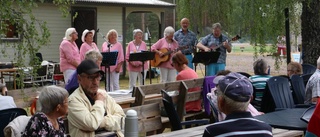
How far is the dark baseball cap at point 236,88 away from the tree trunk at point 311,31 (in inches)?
289

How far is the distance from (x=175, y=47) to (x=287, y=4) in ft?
10.0

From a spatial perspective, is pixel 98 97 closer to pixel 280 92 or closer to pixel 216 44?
pixel 280 92

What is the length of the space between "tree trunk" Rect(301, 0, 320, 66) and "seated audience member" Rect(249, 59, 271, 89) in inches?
141

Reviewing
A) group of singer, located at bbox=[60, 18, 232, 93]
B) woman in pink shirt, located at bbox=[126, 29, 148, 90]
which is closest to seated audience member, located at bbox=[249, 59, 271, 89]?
group of singer, located at bbox=[60, 18, 232, 93]

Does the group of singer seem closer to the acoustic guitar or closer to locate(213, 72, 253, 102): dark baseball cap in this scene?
the acoustic guitar

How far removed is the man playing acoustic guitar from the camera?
10.8m

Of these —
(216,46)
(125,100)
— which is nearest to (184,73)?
(125,100)

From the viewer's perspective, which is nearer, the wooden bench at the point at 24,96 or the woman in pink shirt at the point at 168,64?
the wooden bench at the point at 24,96

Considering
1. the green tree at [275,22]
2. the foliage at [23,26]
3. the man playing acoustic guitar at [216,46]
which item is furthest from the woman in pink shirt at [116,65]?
the foliage at [23,26]

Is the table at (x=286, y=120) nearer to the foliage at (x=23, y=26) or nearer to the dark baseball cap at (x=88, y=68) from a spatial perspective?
the dark baseball cap at (x=88, y=68)

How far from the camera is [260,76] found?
6777 mm

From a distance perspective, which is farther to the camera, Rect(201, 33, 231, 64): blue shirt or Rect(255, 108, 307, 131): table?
Rect(201, 33, 231, 64): blue shirt

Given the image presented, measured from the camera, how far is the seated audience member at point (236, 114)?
9.35 ft

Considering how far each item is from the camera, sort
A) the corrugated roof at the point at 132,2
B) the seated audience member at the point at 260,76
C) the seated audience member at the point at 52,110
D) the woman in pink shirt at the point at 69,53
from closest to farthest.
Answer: the seated audience member at the point at 52,110, the seated audience member at the point at 260,76, the woman in pink shirt at the point at 69,53, the corrugated roof at the point at 132,2
